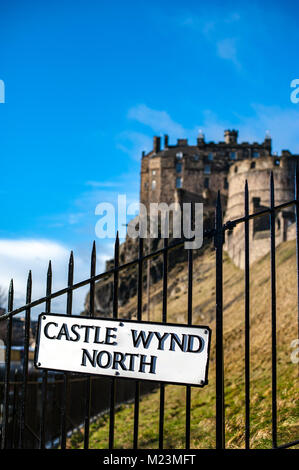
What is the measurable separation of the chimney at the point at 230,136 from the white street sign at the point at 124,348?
251 feet

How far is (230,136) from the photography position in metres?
79.6

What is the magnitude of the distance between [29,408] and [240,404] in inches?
253

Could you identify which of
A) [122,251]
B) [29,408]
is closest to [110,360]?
[29,408]

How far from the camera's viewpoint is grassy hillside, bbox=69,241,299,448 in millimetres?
8289

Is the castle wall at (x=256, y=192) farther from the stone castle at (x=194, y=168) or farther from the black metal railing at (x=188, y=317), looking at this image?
the black metal railing at (x=188, y=317)

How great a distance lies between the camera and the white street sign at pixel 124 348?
4531 millimetres

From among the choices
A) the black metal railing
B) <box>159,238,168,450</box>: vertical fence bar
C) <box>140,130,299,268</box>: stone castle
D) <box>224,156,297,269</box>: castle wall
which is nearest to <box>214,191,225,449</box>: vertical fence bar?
the black metal railing

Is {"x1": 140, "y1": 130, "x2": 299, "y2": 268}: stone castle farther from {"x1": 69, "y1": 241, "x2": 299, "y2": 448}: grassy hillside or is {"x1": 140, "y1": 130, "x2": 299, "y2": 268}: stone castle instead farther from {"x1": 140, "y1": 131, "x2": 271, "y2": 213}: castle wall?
{"x1": 69, "y1": 241, "x2": 299, "y2": 448}: grassy hillside

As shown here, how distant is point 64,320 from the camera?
4812 millimetres

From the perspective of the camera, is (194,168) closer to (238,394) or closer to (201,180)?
(201,180)

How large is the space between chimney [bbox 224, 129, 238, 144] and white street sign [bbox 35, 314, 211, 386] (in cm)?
7641

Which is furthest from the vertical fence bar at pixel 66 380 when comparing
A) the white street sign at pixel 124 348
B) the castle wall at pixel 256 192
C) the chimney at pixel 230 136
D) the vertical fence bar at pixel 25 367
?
the chimney at pixel 230 136
